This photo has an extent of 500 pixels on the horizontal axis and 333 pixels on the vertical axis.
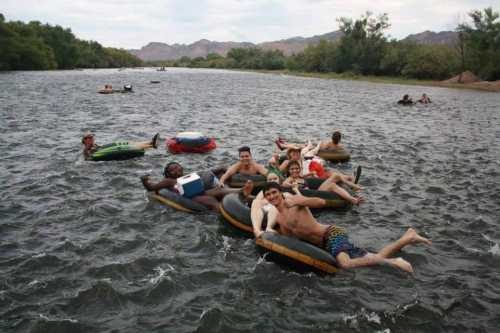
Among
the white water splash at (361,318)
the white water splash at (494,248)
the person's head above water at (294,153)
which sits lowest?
the white water splash at (361,318)

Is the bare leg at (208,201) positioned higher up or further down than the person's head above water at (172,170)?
further down

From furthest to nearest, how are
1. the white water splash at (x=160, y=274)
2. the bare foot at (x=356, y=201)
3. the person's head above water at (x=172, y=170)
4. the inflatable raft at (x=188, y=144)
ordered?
the inflatable raft at (x=188, y=144)
the person's head above water at (x=172, y=170)
the bare foot at (x=356, y=201)
the white water splash at (x=160, y=274)

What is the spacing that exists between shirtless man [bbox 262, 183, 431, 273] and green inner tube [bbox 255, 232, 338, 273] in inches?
11.1

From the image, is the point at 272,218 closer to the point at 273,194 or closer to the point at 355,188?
the point at 273,194

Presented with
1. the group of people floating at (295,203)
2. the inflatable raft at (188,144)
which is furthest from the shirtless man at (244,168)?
the inflatable raft at (188,144)

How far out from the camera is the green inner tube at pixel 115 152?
615 inches

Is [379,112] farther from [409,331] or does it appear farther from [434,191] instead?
[409,331]

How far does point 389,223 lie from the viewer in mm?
10883

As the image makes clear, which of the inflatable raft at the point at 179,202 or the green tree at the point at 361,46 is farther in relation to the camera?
the green tree at the point at 361,46

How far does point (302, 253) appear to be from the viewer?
780 cm

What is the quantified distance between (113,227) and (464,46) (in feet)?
259

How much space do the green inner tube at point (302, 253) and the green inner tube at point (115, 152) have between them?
9370mm

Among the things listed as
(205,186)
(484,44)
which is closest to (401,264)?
(205,186)

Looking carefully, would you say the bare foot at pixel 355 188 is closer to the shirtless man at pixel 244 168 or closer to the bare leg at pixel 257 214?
the shirtless man at pixel 244 168
